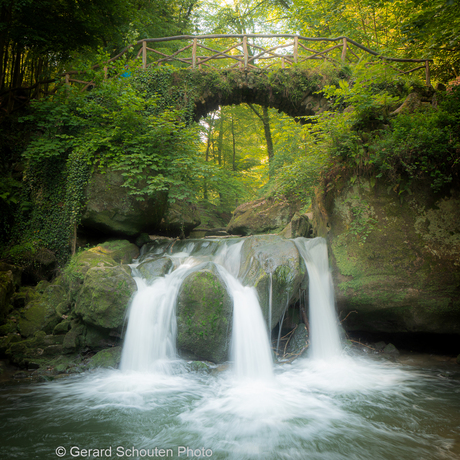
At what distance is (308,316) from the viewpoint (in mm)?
6184

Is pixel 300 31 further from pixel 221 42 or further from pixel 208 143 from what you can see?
pixel 208 143

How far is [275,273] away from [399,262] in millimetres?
Result: 2488

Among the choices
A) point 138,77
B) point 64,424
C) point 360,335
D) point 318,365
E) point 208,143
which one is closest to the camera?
point 64,424

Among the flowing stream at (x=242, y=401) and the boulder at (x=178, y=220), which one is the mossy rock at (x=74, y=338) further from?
the boulder at (x=178, y=220)

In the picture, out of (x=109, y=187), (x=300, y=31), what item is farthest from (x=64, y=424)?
(x=300, y=31)

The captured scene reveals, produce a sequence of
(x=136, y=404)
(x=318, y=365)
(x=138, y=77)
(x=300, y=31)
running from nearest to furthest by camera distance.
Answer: (x=136, y=404)
(x=318, y=365)
(x=138, y=77)
(x=300, y=31)

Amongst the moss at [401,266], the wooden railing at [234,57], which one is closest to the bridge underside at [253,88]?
the wooden railing at [234,57]

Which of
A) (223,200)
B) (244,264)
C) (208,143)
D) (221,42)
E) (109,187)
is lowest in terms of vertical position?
(244,264)

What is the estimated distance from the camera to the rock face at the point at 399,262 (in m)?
5.68

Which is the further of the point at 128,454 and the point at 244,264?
the point at 244,264

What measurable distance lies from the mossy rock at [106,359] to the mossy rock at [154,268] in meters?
1.48

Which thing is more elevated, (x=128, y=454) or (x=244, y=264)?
(x=244, y=264)

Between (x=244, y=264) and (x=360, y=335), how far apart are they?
3130 millimetres

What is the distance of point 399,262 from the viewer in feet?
19.3
